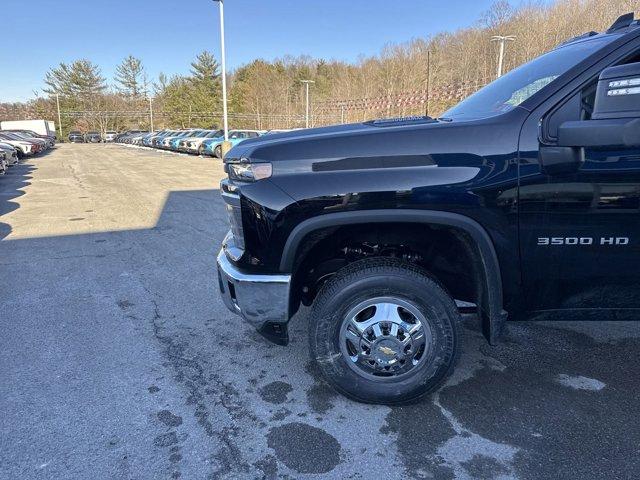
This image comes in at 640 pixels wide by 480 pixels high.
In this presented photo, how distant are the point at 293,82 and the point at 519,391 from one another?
73943 millimetres

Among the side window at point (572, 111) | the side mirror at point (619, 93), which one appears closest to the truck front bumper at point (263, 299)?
the side window at point (572, 111)

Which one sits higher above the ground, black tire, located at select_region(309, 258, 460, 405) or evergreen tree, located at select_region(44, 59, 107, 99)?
evergreen tree, located at select_region(44, 59, 107, 99)

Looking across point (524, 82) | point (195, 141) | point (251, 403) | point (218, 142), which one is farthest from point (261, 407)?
point (195, 141)

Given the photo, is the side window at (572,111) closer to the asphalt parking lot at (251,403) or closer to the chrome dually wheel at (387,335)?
the chrome dually wheel at (387,335)

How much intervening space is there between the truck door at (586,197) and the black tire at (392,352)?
49 centimetres

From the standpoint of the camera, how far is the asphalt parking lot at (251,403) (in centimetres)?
226

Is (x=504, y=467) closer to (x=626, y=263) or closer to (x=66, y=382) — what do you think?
(x=626, y=263)

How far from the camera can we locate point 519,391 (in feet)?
9.35

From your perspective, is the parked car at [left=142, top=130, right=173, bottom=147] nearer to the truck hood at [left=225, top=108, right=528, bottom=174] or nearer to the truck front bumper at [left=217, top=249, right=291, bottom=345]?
the truck front bumper at [left=217, top=249, right=291, bottom=345]

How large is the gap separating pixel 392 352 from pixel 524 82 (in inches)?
76.0

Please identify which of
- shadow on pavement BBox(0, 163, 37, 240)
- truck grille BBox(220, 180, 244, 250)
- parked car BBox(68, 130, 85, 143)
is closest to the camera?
truck grille BBox(220, 180, 244, 250)

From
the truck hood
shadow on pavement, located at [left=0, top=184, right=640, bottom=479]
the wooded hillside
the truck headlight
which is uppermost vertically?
the wooded hillside

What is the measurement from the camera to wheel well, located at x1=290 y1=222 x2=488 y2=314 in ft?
8.40

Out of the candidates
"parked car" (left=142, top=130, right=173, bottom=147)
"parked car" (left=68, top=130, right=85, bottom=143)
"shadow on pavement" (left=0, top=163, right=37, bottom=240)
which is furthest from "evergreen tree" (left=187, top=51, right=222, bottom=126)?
"shadow on pavement" (left=0, top=163, right=37, bottom=240)
